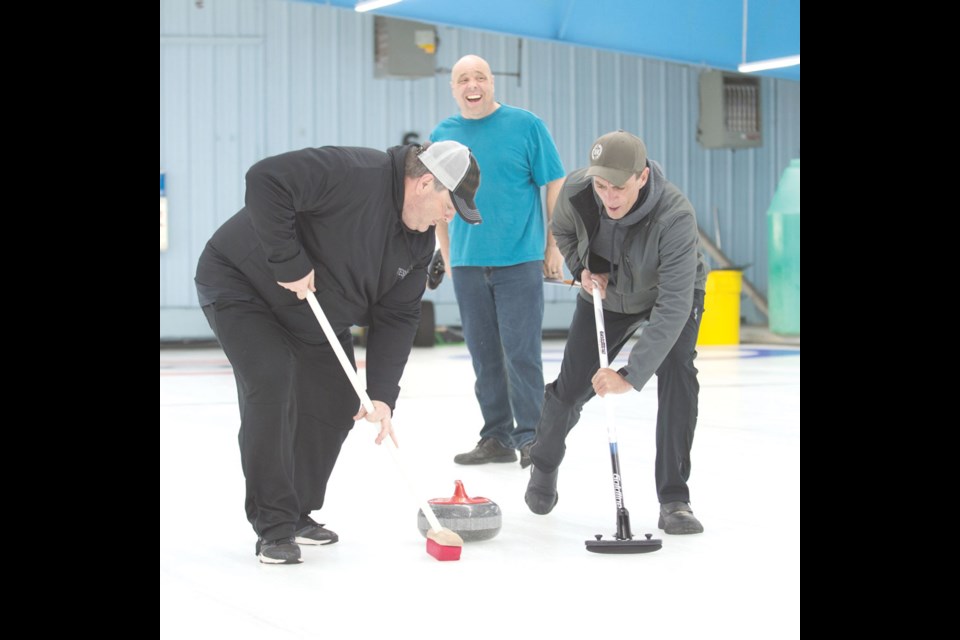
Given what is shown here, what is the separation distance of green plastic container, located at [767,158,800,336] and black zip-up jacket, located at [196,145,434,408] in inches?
417

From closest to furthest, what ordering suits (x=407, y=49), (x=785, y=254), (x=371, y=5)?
(x=371, y=5) < (x=407, y=49) < (x=785, y=254)

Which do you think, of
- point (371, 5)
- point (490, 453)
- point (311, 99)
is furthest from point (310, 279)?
point (311, 99)

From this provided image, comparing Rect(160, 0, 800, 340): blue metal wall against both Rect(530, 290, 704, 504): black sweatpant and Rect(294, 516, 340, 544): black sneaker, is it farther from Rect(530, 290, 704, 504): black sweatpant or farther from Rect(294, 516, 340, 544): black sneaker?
Rect(294, 516, 340, 544): black sneaker

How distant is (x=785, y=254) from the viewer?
13.2 m

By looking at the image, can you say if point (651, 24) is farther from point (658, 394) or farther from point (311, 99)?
point (658, 394)

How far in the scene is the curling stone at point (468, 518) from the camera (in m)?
3.20

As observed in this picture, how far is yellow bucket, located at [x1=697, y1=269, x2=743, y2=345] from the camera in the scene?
1284 cm

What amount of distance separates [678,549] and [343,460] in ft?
6.67

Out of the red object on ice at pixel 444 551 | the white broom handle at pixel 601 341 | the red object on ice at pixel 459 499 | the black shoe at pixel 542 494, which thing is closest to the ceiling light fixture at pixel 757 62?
the white broom handle at pixel 601 341

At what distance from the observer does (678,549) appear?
3154 millimetres

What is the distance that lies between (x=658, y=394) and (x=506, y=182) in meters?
1.51
